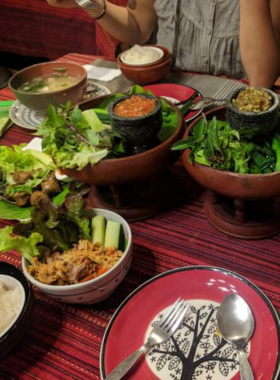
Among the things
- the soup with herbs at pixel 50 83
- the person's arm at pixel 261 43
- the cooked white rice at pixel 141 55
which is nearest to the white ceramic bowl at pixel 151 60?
the cooked white rice at pixel 141 55

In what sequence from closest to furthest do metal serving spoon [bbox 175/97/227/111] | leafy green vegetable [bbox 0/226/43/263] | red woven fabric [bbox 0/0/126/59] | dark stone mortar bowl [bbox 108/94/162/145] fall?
leafy green vegetable [bbox 0/226/43/263], dark stone mortar bowl [bbox 108/94/162/145], metal serving spoon [bbox 175/97/227/111], red woven fabric [bbox 0/0/126/59]

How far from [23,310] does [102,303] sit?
0.64ft

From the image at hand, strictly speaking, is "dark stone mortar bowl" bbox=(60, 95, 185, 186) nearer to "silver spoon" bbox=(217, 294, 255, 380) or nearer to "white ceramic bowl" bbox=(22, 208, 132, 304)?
"white ceramic bowl" bbox=(22, 208, 132, 304)

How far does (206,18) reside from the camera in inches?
81.4

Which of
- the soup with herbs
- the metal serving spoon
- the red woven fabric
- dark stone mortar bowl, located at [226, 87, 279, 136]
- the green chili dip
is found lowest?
the red woven fabric

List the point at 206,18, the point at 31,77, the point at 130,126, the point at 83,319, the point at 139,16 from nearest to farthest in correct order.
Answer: the point at 83,319 < the point at 130,126 < the point at 31,77 < the point at 206,18 < the point at 139,16

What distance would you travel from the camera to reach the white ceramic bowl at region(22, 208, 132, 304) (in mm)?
819

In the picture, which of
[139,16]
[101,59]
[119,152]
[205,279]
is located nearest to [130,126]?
[119,152]

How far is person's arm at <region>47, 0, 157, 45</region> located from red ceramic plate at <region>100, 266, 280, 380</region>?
182 cm

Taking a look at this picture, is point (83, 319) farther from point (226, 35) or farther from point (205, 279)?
point (226, 35)

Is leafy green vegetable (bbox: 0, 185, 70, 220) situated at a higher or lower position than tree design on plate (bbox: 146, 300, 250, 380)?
lower

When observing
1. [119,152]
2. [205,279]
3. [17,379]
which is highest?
[119,152]

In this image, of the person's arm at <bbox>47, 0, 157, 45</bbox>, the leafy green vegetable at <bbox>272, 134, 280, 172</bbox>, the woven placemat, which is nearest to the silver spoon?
the leafy green vegetable at <bbox>272, 134, 280, 172</bbox>

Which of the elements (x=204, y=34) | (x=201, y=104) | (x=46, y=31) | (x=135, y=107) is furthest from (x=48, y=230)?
(x=46, y=31)
